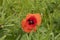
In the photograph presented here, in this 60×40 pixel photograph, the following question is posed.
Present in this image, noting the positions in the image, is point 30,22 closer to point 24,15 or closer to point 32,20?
point 32,20

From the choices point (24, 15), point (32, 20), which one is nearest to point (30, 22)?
point (32, 20)

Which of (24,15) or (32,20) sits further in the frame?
(24,15)

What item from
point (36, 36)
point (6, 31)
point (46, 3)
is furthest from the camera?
point (46, 3)

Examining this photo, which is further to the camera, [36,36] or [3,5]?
[3,5]

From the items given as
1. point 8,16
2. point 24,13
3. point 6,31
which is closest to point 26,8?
point 24,13

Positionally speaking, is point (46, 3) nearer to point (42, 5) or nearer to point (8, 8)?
point (42, 5)
